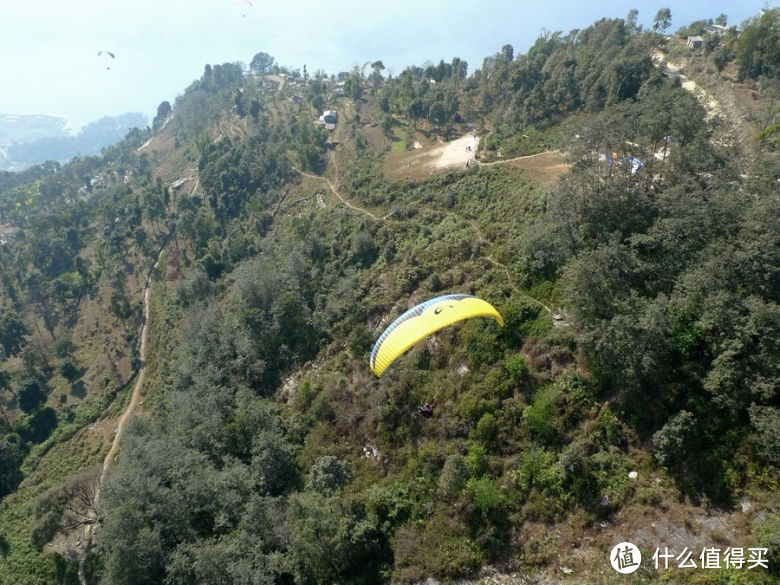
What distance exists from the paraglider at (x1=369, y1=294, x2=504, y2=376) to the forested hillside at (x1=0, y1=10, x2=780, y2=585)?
4.18 meters

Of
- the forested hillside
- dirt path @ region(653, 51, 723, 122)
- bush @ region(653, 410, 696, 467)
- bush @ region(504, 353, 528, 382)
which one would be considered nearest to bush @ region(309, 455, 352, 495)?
the forested hillside

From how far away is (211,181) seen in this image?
85812mm

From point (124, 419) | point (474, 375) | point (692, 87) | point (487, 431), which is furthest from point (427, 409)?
point (692, 87)

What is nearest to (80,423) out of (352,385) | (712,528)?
(352,385)

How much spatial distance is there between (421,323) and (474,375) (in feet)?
19.1

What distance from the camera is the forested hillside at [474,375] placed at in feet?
64.4

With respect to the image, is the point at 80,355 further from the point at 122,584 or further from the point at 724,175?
the point at 724,175

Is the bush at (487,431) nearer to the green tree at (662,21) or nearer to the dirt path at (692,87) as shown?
the dirt path at (692,87)

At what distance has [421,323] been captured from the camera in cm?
2530

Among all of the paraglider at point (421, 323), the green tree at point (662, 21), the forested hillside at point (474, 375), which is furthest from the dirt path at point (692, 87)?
the paraglider at point (421, 323)

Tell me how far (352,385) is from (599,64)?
54.4 meters

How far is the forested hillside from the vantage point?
64.4ft

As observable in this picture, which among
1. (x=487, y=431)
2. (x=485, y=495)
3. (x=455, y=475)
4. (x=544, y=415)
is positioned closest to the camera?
(x=485, y=495)

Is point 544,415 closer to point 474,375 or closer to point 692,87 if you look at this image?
point 474,375
